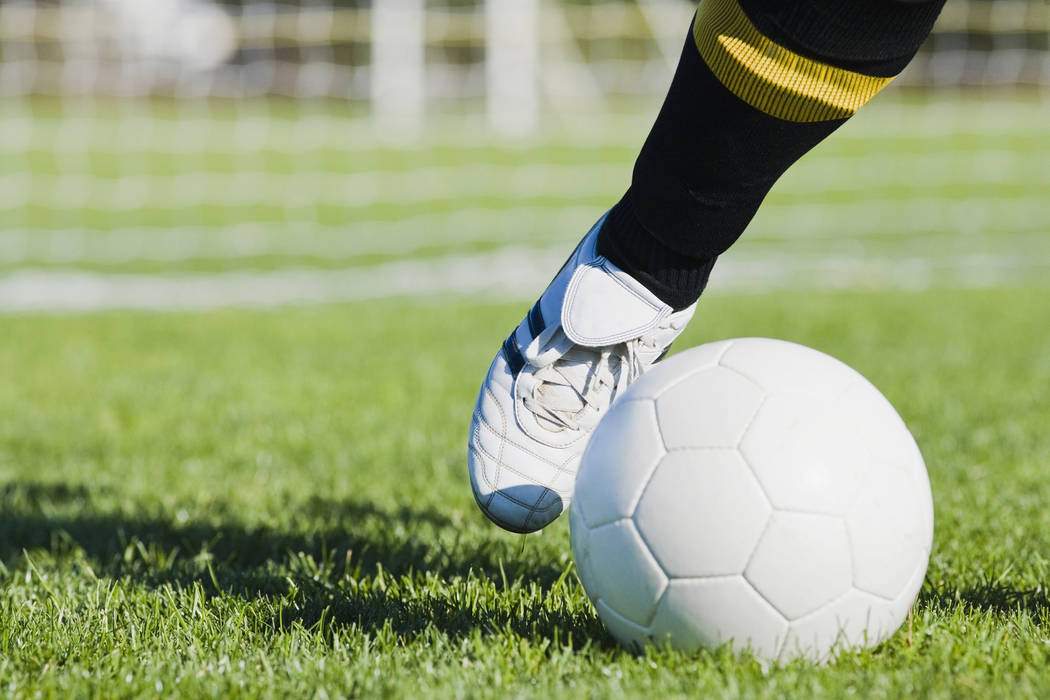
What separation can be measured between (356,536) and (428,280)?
725 centimetres

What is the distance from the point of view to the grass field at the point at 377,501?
74.3 inches

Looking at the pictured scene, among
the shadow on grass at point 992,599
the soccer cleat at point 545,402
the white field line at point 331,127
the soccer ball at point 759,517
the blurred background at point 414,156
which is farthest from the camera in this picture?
the white field line at point 331,127

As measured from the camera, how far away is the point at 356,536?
2947mm

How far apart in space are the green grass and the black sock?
73 cm

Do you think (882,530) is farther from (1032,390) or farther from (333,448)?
(1032,390)

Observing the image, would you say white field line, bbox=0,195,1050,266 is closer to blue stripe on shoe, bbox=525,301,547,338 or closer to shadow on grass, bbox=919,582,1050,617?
blue stripe on shoe, bbox=525,301,547,338

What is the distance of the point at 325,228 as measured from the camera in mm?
13625

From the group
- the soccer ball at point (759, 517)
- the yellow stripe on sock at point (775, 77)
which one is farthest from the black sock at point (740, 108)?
the soccer ball at point (759, 517)

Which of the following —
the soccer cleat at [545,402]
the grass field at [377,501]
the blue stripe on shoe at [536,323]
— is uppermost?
the blue stripe on shoe at [536,323]

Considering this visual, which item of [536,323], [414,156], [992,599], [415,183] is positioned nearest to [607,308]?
A: [536,323]

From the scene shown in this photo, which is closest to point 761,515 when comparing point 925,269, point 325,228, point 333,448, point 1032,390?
point 333,448

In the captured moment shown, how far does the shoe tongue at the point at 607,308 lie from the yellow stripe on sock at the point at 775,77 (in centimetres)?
43

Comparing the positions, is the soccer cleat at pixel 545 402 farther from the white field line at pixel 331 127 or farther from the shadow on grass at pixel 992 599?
the white field line at pixel 331 127

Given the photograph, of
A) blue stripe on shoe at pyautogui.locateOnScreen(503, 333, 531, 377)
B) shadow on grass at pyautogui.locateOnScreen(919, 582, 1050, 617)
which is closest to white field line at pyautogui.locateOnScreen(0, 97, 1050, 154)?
blue stripe on shoe at pyautogui.locateOnScreen(503, 333, 531, 377)
